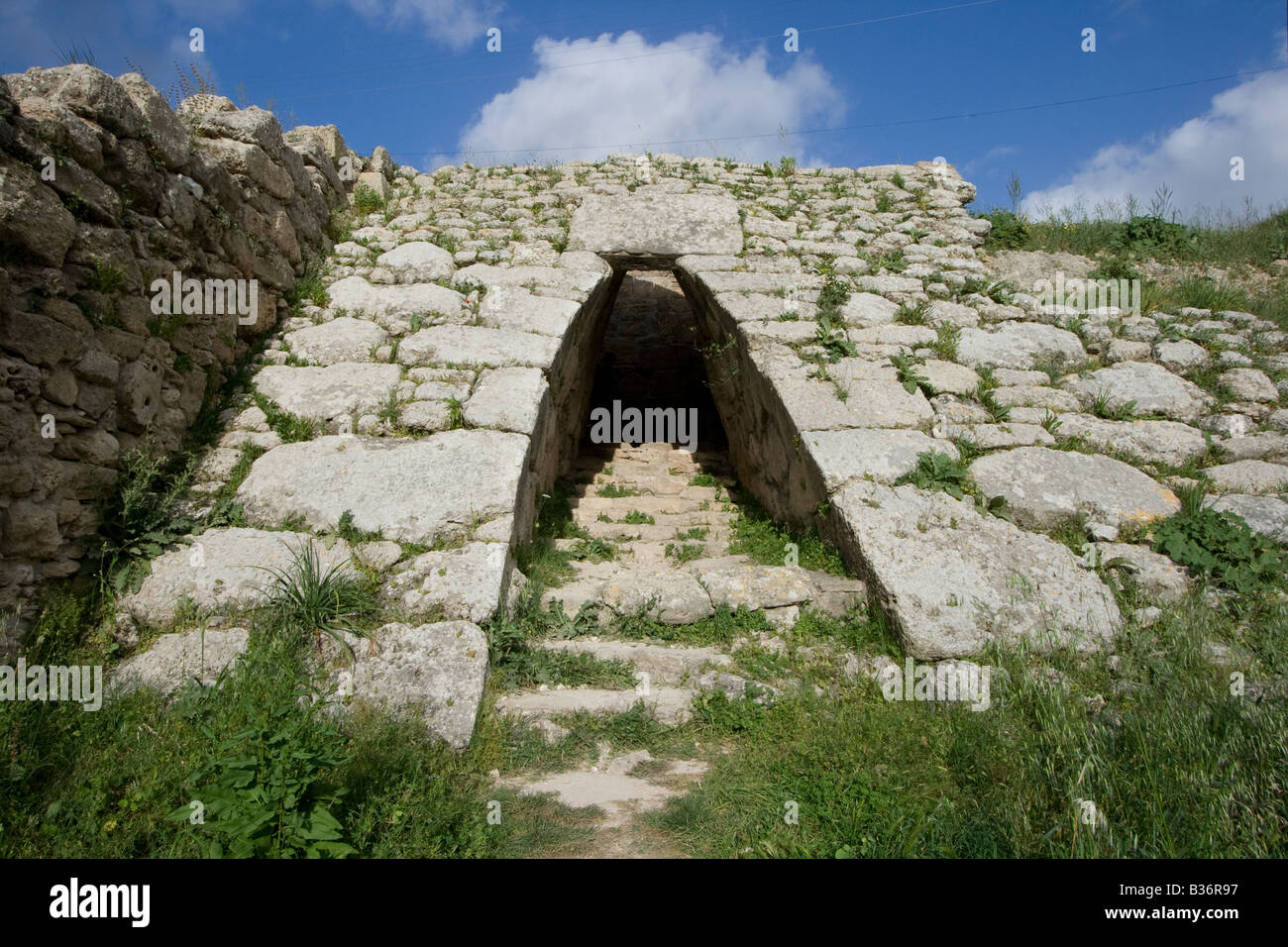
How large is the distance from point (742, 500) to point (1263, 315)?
4.97 m

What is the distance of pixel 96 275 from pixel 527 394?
8.34 ft

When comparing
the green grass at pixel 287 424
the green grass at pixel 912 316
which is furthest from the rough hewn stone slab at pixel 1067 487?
the green grass at pixel 287 424

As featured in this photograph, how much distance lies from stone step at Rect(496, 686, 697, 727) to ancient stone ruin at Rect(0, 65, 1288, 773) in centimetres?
2

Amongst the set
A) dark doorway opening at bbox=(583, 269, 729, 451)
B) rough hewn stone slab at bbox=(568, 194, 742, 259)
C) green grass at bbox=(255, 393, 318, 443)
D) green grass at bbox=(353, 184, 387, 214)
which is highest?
green grass at bbox=(353, 184, 387, 214)

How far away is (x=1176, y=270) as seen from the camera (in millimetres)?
7305

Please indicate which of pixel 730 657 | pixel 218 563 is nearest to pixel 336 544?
pixel 218 563

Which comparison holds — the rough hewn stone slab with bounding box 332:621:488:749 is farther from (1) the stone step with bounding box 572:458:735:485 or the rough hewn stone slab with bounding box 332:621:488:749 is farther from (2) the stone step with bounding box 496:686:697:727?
(1) the stone step with bounding box 572:458:735:485

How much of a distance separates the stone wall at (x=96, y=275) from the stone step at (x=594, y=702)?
2.39 metres

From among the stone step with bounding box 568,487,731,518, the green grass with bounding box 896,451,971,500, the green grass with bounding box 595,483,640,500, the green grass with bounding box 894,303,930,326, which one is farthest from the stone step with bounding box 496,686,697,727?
the green grass with bounding box 894,303,930,326

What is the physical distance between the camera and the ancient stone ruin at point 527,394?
3682mm

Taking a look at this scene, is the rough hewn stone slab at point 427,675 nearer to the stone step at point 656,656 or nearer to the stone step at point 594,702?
the stone step at point 594,702

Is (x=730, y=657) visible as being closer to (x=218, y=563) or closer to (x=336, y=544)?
(x=336, y=544)

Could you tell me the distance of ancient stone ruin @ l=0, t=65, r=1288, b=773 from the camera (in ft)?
12.1

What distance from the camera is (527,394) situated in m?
5.09
